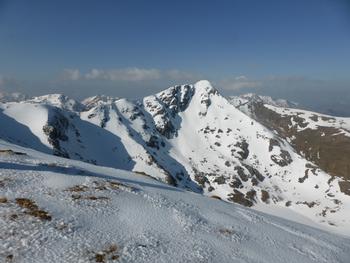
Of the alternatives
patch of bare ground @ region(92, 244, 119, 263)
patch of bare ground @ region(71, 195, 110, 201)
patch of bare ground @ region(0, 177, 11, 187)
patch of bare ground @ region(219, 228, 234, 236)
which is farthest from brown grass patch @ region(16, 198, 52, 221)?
patch of bare ground @ region(219, 228, 234, 236)

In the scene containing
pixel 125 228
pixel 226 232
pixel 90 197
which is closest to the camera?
pixel 125 228

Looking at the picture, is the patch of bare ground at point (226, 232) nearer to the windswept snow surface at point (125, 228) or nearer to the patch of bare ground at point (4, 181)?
the windswept snow surface at point (125, 228)

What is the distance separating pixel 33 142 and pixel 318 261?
187647 millimetres

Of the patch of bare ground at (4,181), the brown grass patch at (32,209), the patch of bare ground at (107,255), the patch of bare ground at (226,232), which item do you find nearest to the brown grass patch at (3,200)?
the brown grass patch at (32,209)

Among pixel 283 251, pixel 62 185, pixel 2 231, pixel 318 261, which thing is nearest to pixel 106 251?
pixel 2 231

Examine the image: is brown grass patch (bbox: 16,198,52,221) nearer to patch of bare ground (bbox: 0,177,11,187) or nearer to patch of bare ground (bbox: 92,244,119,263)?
patch of bare ground (bbox: 0,177,11,187)

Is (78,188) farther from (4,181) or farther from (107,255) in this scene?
(107,255)

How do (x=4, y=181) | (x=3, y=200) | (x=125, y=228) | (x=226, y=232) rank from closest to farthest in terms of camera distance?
(x=3, y=200) → (x=125, y=228) → (x=226, y=232) → (x=4, y=181)

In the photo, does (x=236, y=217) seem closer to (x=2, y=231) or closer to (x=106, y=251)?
(x=106, y=251)

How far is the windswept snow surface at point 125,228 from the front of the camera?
20.8 metres

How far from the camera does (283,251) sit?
27547 millimetres

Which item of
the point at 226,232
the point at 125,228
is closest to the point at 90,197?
the point at 125,228

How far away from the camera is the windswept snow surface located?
20844 millimetres

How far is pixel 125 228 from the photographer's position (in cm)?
2514
